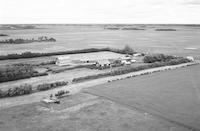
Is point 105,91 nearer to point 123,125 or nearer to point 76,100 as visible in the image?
point 76,100

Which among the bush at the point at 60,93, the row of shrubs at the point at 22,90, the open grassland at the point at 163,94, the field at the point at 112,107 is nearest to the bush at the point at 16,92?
the row of shrubs at the point at 22,90

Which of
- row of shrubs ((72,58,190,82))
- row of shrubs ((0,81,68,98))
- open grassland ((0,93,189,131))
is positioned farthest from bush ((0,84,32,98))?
row of shrubs ((72,58,190,82))

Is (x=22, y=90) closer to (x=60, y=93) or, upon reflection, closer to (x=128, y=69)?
(x=60, y=93)

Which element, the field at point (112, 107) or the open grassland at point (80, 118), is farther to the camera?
the field at point (112, 107)

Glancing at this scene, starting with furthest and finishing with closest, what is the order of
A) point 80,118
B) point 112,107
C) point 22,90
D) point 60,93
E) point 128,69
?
point 128,69 → point 22,90 → point 60,93 → point 112,107 → point 80,118

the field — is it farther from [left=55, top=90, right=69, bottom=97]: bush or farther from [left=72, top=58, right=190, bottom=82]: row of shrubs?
[left=72, top=58, right=190, bottom=82]: row of shrubs

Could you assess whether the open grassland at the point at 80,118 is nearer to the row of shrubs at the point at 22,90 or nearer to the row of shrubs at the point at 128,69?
the row of shrubs at the point at 22,90

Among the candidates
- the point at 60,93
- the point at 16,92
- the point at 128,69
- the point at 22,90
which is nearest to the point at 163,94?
the point at 60,93

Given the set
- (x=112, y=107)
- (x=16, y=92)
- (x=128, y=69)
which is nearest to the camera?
(x=112, y=107)
